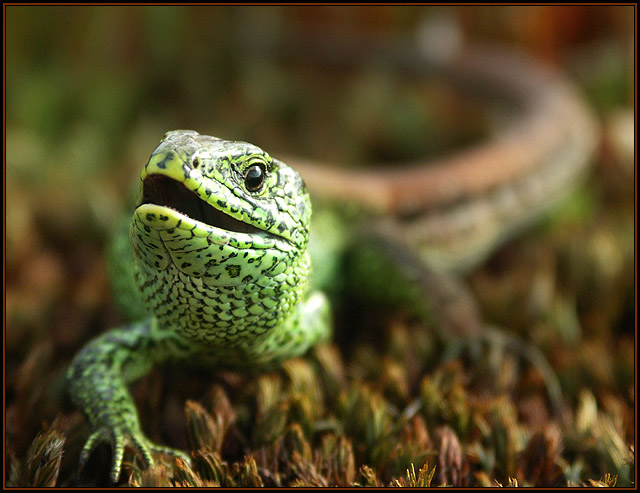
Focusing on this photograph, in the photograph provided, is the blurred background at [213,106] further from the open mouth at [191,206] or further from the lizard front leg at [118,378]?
the open mouth at [191,206]

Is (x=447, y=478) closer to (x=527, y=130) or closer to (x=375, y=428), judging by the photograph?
(x=375, y=428)

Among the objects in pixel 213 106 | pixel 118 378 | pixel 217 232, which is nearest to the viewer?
pixel 217 232

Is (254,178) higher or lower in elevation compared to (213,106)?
lower

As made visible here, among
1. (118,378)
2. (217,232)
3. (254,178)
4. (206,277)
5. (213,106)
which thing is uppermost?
(213,106)

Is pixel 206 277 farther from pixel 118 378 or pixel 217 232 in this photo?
pixel 118 378

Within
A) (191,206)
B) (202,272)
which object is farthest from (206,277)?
(191,206)

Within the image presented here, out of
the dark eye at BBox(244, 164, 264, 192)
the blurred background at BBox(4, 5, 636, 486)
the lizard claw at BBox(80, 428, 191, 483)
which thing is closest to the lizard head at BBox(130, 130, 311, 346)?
the dark eye at BBox(244, 164, 264, 192)

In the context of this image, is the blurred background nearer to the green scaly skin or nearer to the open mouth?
the green scaly skin

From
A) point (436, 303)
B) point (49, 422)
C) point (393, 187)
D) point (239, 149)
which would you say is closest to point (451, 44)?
point (393, 187)
